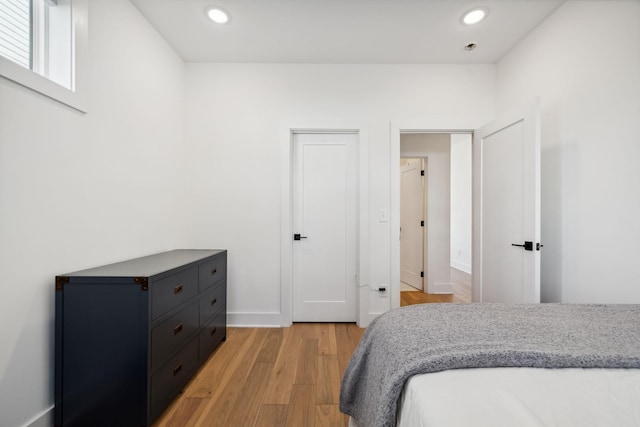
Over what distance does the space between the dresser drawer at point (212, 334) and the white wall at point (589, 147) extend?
2619 mm

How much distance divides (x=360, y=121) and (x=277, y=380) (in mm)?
2330

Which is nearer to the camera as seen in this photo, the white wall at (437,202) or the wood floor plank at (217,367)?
the wood floor plank at (217,367)

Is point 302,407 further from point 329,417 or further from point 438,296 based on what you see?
point 438,296

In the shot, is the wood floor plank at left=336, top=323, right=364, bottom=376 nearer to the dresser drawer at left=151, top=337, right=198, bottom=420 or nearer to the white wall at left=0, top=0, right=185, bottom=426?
the dresser drawer at left=151, top=337, right=198, bottom=420

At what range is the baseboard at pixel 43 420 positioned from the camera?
1243mm

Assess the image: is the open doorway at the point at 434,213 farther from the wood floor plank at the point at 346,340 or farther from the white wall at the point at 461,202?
the white wall at the point at 461,202

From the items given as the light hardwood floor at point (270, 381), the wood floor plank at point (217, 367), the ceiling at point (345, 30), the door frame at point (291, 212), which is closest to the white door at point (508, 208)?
the ceiling at point (345, 30)

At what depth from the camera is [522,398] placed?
595 mm

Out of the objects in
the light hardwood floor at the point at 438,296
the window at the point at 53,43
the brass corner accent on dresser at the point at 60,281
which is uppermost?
the window at the point at 53,43

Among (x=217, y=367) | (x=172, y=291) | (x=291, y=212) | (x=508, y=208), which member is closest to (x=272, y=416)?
(x=217, y=367)

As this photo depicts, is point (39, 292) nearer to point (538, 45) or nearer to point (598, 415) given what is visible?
point (598, 415)

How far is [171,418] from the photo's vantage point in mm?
1442

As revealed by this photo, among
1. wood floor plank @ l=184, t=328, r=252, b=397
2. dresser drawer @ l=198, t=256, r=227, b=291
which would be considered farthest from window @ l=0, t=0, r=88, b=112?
wood floor plank @ l=184, t=328, r=252, b=397

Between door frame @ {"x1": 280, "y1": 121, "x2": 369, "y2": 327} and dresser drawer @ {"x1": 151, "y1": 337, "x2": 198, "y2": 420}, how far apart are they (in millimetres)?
981
